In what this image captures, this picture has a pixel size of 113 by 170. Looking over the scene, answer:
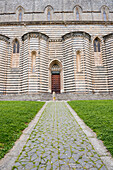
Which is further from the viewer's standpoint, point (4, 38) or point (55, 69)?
point (55, 69)

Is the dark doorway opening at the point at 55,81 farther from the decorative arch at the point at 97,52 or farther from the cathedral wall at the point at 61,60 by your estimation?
the decorative arch at the point at 97,52

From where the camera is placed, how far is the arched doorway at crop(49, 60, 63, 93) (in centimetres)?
2117

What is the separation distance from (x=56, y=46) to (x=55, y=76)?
592cm

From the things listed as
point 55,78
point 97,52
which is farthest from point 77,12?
point 55,78

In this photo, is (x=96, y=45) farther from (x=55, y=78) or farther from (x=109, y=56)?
(x=55, y=78)

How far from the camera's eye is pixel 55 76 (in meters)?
21.7

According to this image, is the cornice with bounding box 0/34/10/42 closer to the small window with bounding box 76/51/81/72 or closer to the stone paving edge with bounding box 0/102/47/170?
the small window with bounding box 76/51/81/72

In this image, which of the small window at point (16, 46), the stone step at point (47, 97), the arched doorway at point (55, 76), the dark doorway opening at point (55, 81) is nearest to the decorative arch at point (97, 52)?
the arched doorway at point (55, 76)

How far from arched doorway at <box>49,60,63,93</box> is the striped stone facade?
0.63 ft

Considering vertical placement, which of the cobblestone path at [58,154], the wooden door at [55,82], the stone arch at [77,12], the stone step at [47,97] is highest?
the stone arch at [77,12]

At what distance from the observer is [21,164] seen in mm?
2270

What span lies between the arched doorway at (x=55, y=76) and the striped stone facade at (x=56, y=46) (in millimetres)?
193

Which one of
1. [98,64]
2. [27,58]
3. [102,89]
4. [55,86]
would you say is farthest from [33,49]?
[102,89]

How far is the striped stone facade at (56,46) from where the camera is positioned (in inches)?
742
